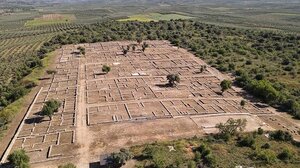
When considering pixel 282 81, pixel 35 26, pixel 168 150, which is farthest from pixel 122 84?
pixel 35 26

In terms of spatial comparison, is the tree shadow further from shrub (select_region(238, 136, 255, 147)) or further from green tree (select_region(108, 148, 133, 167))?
shrub (select_region(238, 136, 255, 147))

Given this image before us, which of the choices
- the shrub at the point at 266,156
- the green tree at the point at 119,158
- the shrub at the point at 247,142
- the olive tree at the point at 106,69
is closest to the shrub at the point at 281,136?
the shrub at the point at 247,142

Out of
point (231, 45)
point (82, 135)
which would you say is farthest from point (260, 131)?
point (231, 45)

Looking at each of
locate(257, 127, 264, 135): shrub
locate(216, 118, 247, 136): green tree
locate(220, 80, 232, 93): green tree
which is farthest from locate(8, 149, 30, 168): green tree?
locate(220, 80, 232, 93): green tree

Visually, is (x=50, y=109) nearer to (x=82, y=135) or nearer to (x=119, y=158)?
(x=82, y=135)

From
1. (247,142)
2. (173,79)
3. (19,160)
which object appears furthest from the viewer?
(173,79)

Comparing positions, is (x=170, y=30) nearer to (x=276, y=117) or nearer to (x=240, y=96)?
(x=240, y=96)

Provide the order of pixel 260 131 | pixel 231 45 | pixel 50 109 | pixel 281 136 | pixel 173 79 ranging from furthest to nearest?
pixel 231 45, pixel 173 79, pixel 50 109, pixel 260 131, pixel 281 136

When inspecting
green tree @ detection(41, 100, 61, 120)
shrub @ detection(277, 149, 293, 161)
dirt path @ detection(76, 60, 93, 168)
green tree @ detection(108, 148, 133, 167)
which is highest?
green tree @ detection(41, 100, 61, 120)
